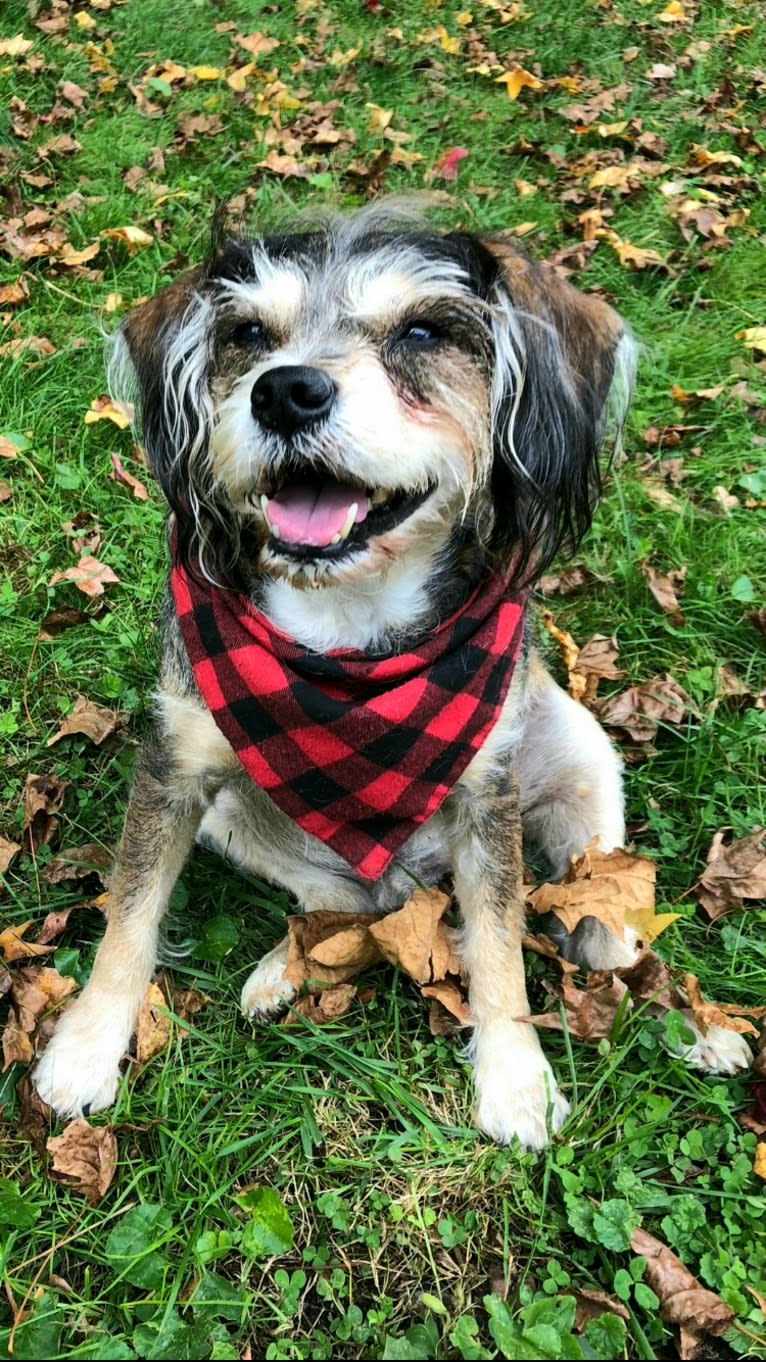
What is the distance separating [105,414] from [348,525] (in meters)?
2.72

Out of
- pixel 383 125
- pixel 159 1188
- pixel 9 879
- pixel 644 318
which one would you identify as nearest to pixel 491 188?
pixel 383 125

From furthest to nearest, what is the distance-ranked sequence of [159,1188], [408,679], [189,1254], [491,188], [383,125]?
[383,125], [491,188], [408,679], [159,1188], [189,1254]

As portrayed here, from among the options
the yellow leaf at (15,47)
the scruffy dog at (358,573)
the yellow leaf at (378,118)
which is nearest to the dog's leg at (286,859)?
the scruffy dog at (358,573)

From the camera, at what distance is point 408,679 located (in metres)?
2.62

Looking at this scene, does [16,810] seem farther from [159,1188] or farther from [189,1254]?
[189,1254]

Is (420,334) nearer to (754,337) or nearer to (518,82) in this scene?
(754,337)

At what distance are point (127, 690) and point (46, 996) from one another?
3.93 ft

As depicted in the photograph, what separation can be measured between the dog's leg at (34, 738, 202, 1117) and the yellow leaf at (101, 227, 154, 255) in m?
3.72

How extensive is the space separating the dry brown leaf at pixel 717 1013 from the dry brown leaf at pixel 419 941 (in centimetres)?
66

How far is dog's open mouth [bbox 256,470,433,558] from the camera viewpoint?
2170 millimetres

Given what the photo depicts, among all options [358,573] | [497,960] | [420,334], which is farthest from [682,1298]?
[420,334]

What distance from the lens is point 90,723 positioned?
11.4 ft

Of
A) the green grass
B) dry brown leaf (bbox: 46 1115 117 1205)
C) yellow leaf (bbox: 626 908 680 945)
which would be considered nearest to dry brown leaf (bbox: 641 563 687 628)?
the green grass

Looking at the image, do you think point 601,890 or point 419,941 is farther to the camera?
point 601,890
